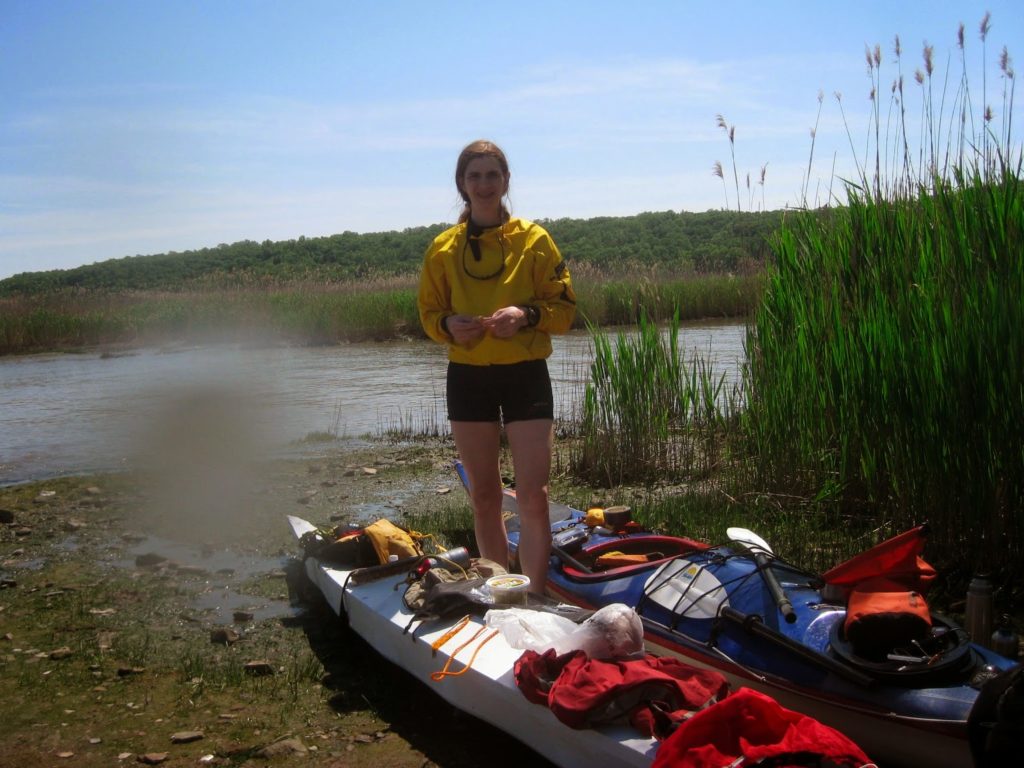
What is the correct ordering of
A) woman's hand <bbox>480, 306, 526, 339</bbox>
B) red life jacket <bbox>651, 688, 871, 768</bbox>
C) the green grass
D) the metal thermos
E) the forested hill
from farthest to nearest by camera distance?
the forested hill
the green grass
woman's hand <bbox>480, 306, 526, 339</bbox>
the metal thermos
red life jacket <bbox>651, 688, 871, 768</bbox>

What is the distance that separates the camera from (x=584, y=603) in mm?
3650

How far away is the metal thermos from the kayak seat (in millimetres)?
974

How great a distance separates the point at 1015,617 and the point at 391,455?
4987 millimetres

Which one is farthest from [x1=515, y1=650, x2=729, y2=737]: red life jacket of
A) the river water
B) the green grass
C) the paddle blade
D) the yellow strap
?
the green grass

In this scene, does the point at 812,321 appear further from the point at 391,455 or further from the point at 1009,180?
the point at 391,455

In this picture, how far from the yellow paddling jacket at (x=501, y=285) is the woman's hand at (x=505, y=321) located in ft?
0.30

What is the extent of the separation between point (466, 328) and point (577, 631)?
1.13 metres

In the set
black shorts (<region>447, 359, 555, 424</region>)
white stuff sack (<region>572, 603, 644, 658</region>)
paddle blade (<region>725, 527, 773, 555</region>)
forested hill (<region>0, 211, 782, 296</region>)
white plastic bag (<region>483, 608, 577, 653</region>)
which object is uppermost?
forested hill (<region>0, 211, 782, 296</region>)

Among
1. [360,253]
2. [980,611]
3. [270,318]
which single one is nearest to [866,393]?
[980,611]

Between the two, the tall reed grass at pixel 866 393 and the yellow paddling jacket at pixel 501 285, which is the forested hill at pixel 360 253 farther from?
the yellow paddling jacket at pixel 501 285

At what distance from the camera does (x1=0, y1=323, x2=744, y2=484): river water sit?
8.48 meters

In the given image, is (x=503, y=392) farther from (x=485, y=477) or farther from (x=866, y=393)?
(x=866, y=393)

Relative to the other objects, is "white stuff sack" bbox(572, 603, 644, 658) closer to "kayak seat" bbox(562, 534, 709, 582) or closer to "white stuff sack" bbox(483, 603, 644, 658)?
"white stuff sack" bbox(483, 603, 644, 658)

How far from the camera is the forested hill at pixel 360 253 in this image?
120 feet
